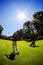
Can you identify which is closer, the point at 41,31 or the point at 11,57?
the point at 11,57

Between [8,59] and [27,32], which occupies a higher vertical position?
[27,32]

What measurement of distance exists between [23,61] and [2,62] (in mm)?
2196

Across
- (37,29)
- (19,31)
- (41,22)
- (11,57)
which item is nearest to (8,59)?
(11,57)

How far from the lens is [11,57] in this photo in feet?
51.1

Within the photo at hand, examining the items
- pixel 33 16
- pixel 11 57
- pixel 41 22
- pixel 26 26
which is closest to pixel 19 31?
pixel 26 26

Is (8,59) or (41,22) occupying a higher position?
(41,22)

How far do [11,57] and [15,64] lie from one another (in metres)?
2.28

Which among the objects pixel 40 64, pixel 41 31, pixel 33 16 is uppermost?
pixel 33 16

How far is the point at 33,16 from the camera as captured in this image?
241 ft

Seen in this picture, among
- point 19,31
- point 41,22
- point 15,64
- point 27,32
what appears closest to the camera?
point 15,64

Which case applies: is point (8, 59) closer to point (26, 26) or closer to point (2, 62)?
point (2, 62)

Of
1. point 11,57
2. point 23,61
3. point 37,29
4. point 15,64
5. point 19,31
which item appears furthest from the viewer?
point 19,31

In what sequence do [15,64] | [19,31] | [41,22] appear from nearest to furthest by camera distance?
1. [15,64]
2. [41,22]
3. [19,31]

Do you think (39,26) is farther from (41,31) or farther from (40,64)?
(40,64)
